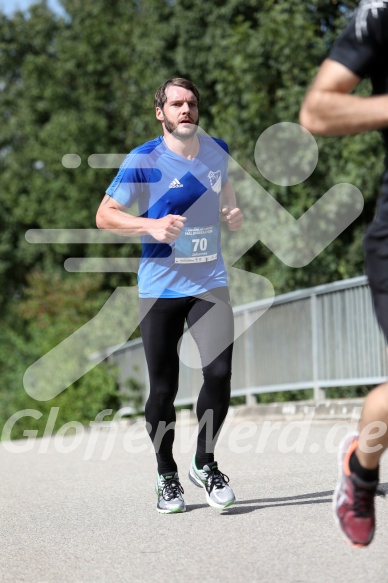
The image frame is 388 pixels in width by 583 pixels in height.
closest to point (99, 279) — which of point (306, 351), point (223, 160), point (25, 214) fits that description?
point (25, 214)

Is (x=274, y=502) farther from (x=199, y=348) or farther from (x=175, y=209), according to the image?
(x=175, y=209)

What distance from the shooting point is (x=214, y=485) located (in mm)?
6133

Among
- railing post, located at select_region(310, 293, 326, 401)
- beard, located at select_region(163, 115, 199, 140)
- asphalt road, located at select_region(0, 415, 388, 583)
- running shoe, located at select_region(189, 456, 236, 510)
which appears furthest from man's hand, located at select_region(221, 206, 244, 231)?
railing post, located at select_region(310, 293, 326, 401)

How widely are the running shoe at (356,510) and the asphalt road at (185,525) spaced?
0.99ft

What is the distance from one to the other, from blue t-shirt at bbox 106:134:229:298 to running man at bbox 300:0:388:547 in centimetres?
242

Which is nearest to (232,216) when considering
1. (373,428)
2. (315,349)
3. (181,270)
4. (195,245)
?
(195,245)

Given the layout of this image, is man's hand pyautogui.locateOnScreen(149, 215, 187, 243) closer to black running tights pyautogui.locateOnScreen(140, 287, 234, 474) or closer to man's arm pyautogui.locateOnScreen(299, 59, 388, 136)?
black running tights pyautogui.locateOnScreen(140, 287, 234, 474)

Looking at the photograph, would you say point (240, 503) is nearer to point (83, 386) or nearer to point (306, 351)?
point (306, 351)

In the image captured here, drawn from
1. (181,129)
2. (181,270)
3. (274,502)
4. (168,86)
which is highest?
(168,86)

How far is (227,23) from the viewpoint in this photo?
80.4ft

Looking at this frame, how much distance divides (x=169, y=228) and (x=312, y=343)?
710 centimetres

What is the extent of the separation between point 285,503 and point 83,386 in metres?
15.9

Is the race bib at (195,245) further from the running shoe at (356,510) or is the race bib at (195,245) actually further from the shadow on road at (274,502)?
the running shoe at (356,510)

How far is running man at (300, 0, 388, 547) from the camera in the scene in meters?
3.45
